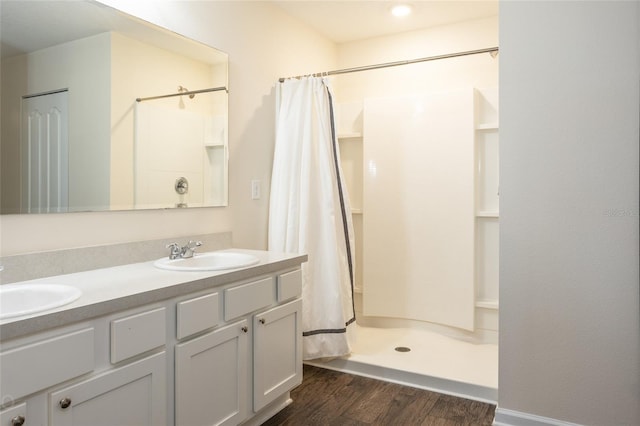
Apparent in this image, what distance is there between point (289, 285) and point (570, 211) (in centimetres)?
136

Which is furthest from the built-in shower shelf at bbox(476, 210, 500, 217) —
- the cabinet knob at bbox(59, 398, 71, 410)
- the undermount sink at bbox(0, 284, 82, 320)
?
the cabinet knob at bbox(59, 398, 71, 410)

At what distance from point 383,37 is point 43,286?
3.12 metres

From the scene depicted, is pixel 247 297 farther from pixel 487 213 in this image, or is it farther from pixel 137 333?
pixel 487 213

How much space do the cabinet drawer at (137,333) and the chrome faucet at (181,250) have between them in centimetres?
59

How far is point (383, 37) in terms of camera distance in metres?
3.68

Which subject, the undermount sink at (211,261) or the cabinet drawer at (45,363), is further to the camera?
the undermount sink at (211,261)

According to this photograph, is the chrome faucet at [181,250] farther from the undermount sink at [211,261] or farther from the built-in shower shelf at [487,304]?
the built-in shower shelf at [487,304]

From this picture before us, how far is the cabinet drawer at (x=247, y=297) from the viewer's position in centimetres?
185

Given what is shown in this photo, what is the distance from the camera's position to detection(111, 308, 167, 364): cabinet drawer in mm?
1394

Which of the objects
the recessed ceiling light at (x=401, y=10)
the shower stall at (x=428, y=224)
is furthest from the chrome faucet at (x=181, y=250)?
the recessed ceiling light at (x=401, y=10)

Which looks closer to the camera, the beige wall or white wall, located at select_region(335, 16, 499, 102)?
the beige wall

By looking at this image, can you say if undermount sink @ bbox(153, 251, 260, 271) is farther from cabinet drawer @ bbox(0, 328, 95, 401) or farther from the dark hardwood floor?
the dark hardwood floor

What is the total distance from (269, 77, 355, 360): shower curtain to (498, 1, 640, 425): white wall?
41.2 inches

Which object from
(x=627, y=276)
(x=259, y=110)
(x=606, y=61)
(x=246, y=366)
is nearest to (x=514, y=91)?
(x=606, y=61)
